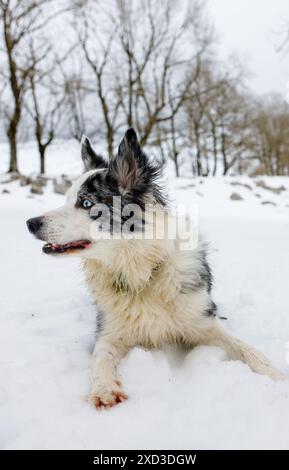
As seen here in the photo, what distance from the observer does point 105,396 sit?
2047 millimetres

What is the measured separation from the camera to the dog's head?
2672mm

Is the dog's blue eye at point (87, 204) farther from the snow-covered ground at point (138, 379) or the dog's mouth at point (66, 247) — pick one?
the snow-covered ground at point (138, 379)

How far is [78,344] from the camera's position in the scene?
298 centimetres

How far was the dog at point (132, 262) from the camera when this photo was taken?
8.87ft

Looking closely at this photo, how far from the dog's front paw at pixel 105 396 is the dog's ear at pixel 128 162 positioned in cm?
146

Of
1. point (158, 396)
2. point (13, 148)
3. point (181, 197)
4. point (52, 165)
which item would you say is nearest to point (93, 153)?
point (158, 396)

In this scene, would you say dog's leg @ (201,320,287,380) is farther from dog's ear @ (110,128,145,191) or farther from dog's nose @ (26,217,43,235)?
dog's nose @ (26,217,43,235)

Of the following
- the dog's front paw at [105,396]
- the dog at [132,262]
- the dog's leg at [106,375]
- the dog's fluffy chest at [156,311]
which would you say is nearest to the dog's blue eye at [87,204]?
the dog at [132,262]

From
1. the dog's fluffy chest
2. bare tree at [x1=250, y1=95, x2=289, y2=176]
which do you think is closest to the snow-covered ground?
the dog's fluffy chest

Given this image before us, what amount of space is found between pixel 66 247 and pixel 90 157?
1092 millimetres

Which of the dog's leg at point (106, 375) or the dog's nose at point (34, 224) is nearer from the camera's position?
the dog's leg at point (106, 375)

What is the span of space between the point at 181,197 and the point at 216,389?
13037 millimetres

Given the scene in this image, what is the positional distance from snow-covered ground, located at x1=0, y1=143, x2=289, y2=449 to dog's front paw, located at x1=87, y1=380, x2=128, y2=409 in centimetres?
4
